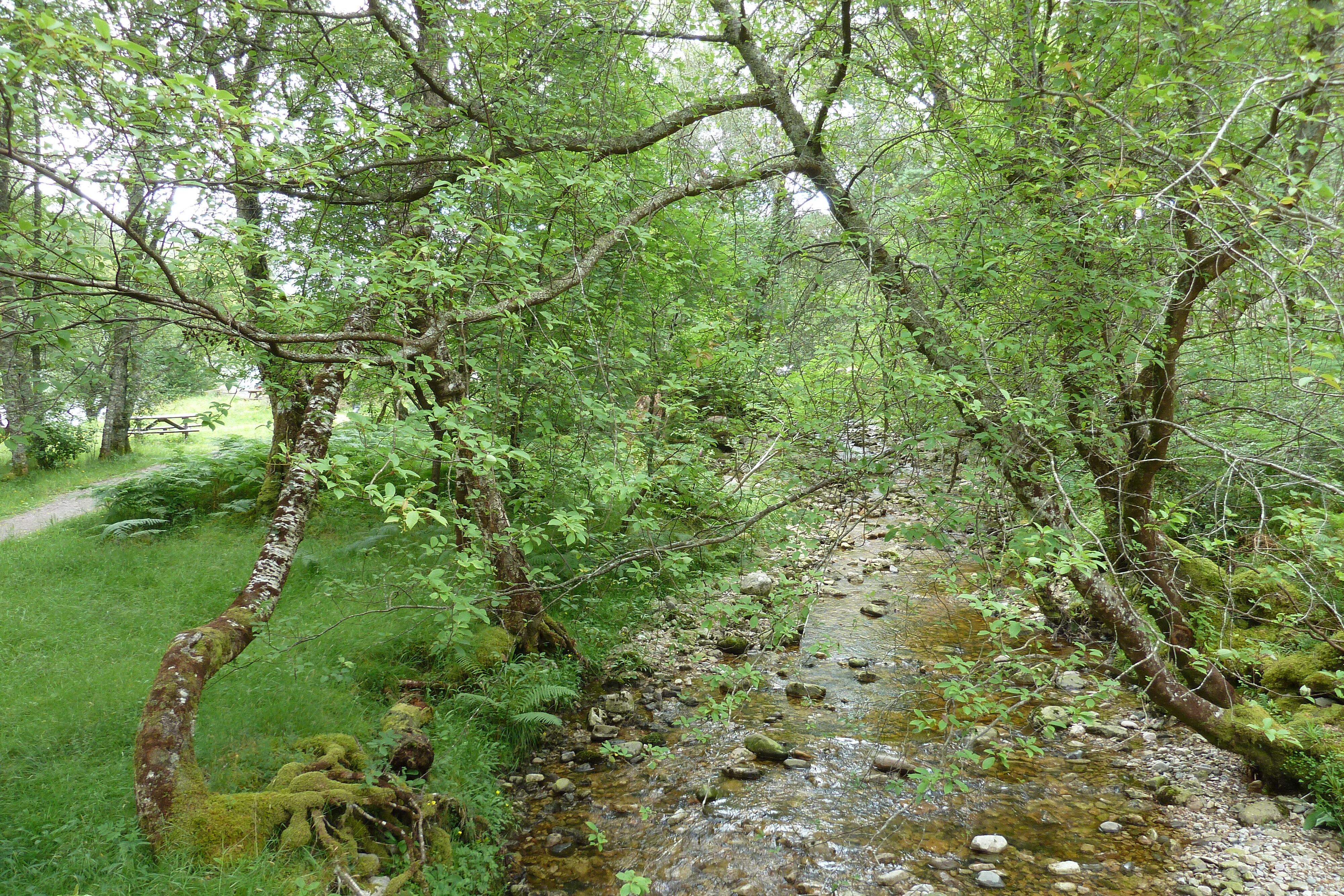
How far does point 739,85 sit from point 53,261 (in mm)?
5889

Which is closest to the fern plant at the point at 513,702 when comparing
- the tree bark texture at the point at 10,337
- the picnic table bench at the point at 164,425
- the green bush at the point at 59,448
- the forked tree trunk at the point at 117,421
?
the tree bark texture at the point at 10,337

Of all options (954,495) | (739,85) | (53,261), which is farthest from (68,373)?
(954,495)

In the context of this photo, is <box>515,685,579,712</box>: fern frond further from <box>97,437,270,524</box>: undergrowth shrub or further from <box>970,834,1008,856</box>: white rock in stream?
<box>97,437,270,524</box>: undergrowth shrub

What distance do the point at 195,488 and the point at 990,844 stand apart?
467 inches

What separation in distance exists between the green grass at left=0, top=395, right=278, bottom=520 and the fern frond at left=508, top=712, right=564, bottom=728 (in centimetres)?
535

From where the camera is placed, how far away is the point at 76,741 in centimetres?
496

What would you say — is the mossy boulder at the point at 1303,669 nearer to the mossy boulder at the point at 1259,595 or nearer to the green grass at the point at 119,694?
the mossy boulder at the point at 1259,595

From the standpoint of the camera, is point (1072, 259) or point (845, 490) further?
point (845, 490)

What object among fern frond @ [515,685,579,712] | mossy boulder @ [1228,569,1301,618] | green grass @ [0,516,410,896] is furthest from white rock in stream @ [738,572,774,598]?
mossy boulder @ [1228,569,1301,618]

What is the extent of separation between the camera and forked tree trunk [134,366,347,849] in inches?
158

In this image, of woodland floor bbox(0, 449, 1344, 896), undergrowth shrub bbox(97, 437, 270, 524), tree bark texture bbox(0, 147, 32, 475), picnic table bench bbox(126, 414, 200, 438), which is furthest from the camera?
picnic table bench bbox(126, 414, 200, 438)

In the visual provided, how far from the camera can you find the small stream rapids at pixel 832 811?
4746mm

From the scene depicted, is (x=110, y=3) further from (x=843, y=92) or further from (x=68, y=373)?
(x=68, y=373)

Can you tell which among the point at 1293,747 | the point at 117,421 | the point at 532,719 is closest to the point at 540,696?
the point at 532,719
